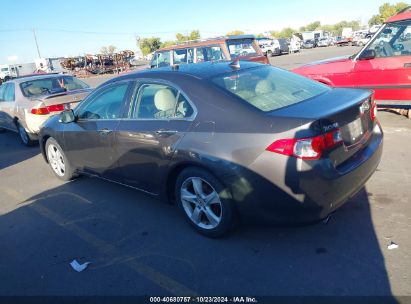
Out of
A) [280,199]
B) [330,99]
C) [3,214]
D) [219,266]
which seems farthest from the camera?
[3,214]

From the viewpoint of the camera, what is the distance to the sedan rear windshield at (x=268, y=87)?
10.6 feet

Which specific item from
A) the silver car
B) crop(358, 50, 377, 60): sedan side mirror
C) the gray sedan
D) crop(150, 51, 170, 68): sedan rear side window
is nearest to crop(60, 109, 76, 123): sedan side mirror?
the gray sedan

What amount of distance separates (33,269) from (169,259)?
1.28 m

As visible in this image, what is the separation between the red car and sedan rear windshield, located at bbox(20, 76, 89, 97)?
5.98 metres

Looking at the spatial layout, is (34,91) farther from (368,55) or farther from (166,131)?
(368,55)

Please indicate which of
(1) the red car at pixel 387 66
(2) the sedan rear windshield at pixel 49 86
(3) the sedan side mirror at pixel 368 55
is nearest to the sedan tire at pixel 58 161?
(2) the sedan rear windshield at pixel 49 86

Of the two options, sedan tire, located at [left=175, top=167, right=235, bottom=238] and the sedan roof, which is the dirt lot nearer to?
sedan tire, located at [left=175, top=167, right=235, bottom=238]

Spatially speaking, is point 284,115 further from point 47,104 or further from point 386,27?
point 47,104

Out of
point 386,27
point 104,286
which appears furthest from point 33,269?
point 386,27

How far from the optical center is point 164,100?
362 centimetres

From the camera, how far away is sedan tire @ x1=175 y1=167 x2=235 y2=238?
123 inches

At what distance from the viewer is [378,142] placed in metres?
3.45

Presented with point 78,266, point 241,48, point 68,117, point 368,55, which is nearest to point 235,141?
point 78,266

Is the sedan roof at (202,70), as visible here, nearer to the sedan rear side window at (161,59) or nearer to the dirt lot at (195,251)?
the dirt lot at (195,251)
